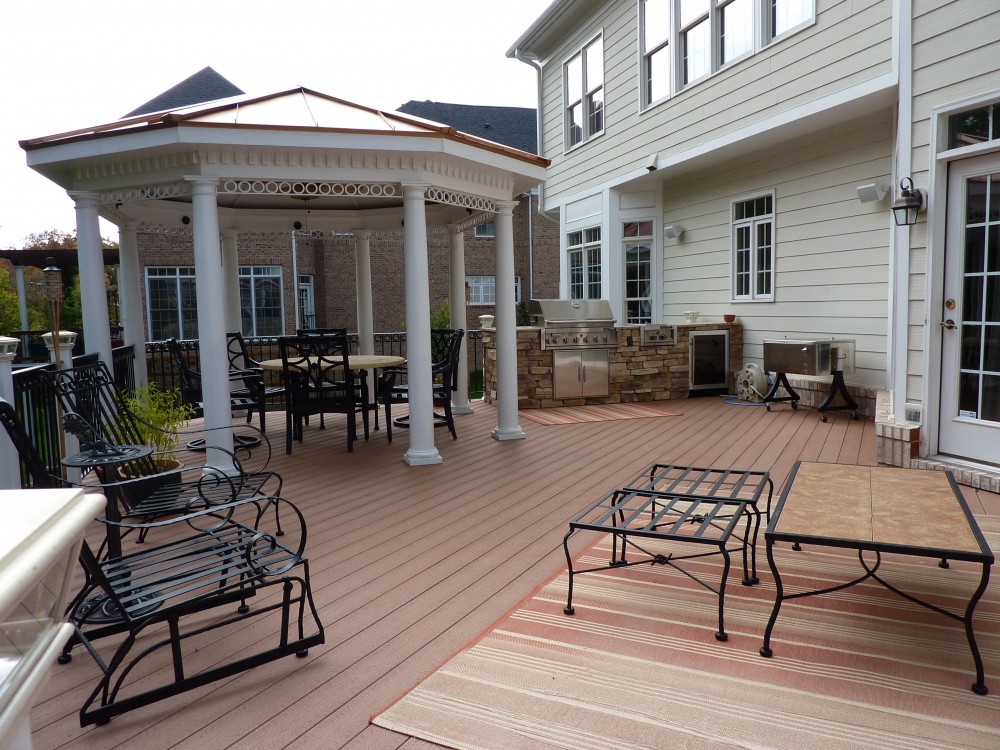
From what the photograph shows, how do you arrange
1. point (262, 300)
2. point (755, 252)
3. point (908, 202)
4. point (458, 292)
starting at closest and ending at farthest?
1. point (908, 202)
2. point (458, 292)
3. point (755, 252)
4. point (262, 300)

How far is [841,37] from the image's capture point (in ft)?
21.3

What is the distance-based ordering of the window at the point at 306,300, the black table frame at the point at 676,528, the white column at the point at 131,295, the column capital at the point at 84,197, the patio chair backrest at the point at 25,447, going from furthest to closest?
the window at the point at 306,300, the white column at the point at 131,295, the column capital at the point at 84,197, the black table frame at the point at 676,528, the patio chair backrest at the point at 25,447

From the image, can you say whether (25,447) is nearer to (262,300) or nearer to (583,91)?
(583,91)

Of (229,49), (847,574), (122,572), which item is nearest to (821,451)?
(847,574)

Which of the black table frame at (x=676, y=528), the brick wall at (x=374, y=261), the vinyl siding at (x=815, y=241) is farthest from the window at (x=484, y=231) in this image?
the black table frame at (x=676, y=528)

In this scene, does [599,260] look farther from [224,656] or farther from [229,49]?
[229,49]

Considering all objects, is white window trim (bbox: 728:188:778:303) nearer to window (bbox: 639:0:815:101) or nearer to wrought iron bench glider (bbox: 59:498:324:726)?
window (bbox: 639:0:815:101)

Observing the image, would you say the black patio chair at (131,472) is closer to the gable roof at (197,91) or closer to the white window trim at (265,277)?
the gable roof at (197,91)

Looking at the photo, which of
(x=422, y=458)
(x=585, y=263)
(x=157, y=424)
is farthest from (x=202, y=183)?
(x=585, y=263)

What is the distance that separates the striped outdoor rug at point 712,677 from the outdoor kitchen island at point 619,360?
17.9 ft

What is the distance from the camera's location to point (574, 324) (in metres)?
8.46

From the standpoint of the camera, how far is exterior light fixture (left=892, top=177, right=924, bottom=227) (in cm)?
469

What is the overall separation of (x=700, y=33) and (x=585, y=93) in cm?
298

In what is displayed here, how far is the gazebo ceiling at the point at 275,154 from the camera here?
472 cm
